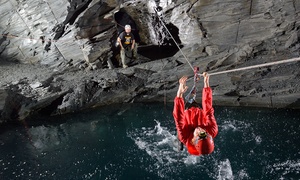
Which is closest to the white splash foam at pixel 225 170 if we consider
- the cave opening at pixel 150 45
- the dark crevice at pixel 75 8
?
the cave opening at pixel 150 45

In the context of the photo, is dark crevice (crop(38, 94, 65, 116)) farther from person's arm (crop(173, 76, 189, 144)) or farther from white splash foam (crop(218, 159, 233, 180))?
person's arm (crop(173, 76, 189, 144))

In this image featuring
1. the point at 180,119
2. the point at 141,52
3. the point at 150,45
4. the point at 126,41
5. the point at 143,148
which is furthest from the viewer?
the point at 150,45

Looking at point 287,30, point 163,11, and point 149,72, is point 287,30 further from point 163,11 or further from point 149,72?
point 149,72

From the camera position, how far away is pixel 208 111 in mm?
5254

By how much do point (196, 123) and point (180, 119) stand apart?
16.9 inches

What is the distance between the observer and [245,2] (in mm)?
9859

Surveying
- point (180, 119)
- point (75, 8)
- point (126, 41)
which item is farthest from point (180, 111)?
point (75, 8)

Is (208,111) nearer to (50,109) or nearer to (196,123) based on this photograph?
(196,123)

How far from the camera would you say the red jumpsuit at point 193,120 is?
5164mm

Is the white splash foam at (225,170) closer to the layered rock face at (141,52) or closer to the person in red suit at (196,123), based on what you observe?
the person in red suit at (196,123)

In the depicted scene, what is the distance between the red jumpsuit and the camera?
203 inches

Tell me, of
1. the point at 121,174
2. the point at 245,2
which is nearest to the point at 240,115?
the point at 245,2

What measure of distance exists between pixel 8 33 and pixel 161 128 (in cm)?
944

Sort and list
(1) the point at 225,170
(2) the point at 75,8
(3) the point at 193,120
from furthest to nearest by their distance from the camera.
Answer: (2) the point at 75,8, (1) the point at 225,170, (3) the point at 193,120
